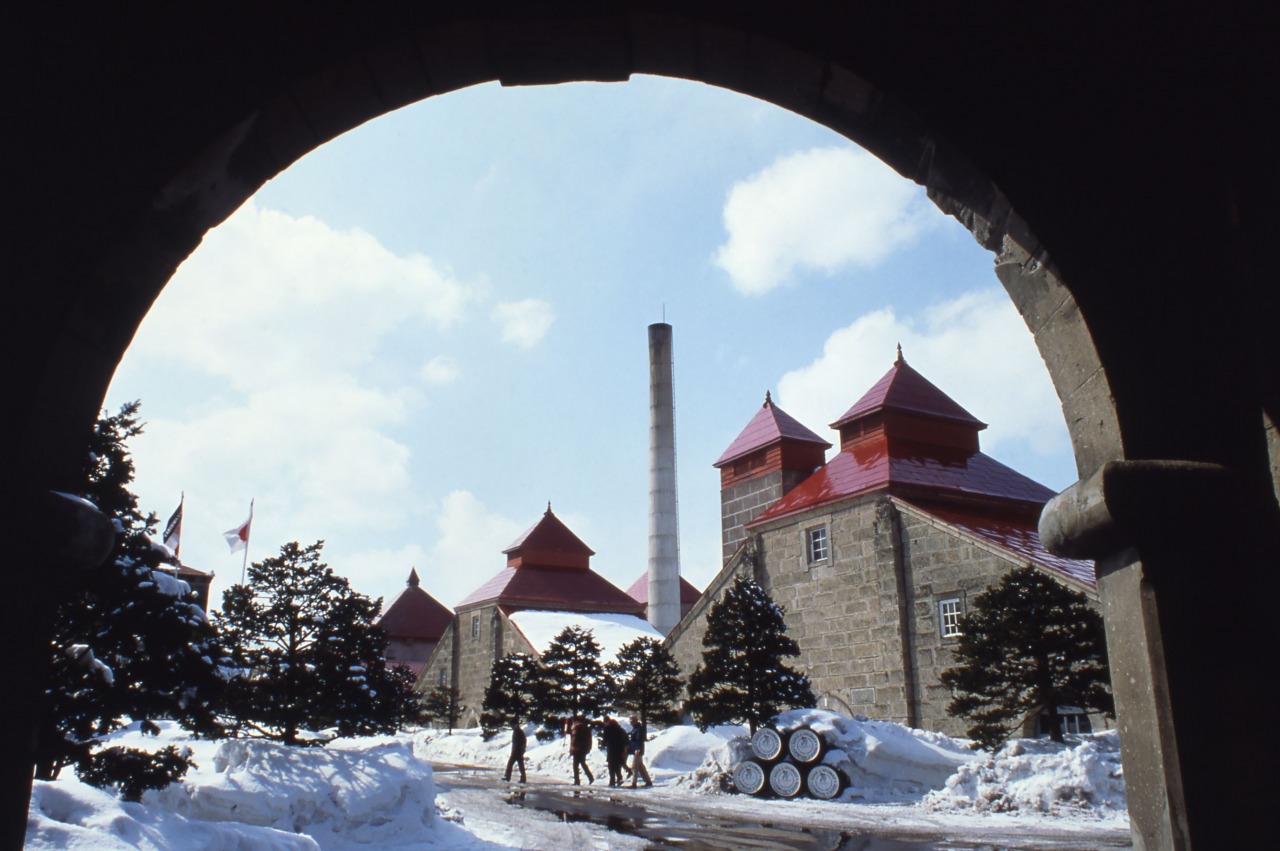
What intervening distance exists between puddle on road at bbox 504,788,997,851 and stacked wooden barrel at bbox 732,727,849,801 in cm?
246

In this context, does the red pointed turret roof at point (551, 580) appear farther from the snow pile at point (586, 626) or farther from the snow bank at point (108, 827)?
the snow bank at point (108, 827)

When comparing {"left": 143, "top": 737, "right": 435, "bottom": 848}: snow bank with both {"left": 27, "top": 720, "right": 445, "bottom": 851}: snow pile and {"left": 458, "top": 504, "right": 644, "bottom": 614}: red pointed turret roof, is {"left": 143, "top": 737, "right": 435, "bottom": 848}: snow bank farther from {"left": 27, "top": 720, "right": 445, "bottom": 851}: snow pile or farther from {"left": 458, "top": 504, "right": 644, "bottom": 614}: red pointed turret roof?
{"left": 458, "top": 504, "right": 644, "bottom": 614}: red pointed turret roof

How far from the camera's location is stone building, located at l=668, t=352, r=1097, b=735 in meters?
19.1

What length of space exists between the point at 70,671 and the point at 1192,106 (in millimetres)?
6693

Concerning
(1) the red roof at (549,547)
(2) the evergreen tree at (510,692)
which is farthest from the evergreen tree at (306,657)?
(1) the red roof at (549,547)

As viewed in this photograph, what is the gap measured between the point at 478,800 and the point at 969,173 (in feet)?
41.7

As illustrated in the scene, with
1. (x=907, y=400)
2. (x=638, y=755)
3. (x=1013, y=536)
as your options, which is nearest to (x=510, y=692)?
(x=638, y=755)

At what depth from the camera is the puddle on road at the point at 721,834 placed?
28.5 ft

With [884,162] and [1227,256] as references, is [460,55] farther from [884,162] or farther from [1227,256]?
[1227,256]

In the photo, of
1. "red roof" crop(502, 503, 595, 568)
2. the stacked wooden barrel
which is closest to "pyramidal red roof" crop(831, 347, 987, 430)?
the stacked wooden barrel

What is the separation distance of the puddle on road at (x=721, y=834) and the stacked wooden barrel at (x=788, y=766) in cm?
246

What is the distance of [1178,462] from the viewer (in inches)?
101

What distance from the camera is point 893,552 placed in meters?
20.4

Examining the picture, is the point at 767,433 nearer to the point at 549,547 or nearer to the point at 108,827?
the point at 549,547
